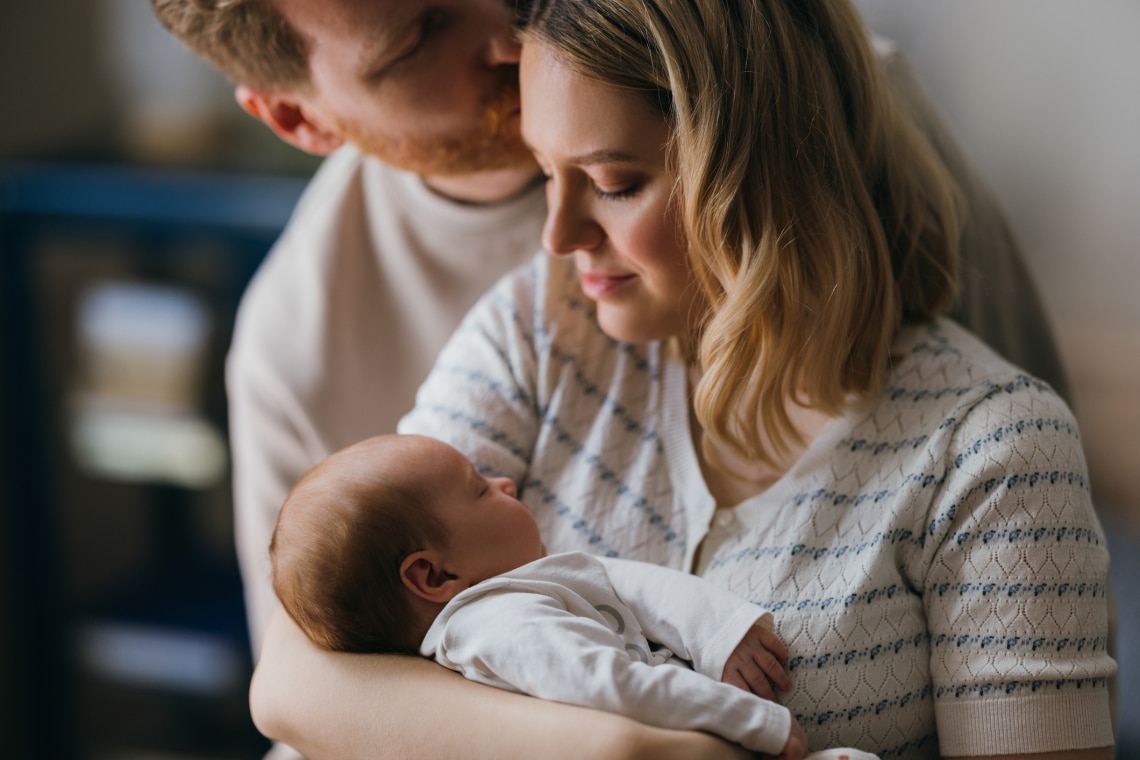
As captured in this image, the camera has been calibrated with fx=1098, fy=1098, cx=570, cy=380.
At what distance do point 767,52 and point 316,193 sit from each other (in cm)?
107

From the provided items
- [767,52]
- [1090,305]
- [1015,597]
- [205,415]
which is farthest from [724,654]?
[205,415]

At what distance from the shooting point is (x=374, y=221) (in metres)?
1.95

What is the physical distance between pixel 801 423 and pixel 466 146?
25.7 inches

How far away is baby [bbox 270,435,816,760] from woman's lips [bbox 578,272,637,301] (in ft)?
0.87

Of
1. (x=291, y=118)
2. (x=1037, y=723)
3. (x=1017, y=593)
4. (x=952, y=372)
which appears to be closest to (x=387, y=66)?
(x=291, y=118)

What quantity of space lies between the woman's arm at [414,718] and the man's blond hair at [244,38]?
81 cm

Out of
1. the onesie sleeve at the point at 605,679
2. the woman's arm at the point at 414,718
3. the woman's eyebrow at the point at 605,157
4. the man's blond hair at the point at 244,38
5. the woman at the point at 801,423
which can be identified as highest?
the man's blond hair at the point at 244,38

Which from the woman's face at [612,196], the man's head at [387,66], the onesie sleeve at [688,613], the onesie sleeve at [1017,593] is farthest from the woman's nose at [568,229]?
the onesie sleeve at [1017,593]

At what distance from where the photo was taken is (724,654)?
115 cm

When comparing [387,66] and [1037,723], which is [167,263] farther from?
[1037,723]

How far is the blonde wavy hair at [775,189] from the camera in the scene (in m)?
1.20

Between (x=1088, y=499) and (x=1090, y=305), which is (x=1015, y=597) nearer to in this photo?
(x=1088, y=499)

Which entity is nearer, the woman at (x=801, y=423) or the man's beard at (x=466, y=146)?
the woman at (x=801, y=423)

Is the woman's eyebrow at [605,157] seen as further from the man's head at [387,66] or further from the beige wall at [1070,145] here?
the beige wall at [1070,145]
